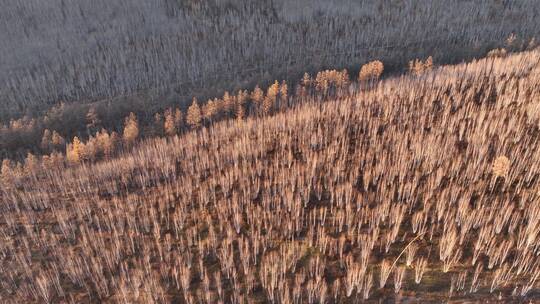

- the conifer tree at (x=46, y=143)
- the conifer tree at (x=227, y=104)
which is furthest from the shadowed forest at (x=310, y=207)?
the conifer tree at (x=227, y=104)

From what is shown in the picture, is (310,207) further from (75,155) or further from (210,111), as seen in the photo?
(210,111)

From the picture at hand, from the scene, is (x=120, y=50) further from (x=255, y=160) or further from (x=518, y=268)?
(x=518, y=268)

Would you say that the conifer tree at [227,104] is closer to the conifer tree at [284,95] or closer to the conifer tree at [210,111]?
the conifer tree at [210,111]

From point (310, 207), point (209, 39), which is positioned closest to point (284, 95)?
point (310, 207)

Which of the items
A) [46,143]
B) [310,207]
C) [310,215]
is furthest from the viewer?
[46,143]

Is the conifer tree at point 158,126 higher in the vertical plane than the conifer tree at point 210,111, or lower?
lower

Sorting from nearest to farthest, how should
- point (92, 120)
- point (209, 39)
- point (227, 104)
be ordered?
point (227, 104)
point (92, 120)
point (209, 39)

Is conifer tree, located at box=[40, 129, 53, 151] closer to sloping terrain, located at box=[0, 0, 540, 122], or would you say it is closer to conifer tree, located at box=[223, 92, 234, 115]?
conifer tree, located at box=[223, 92, 234, 115]

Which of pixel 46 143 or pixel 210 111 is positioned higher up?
pixel 210 111
